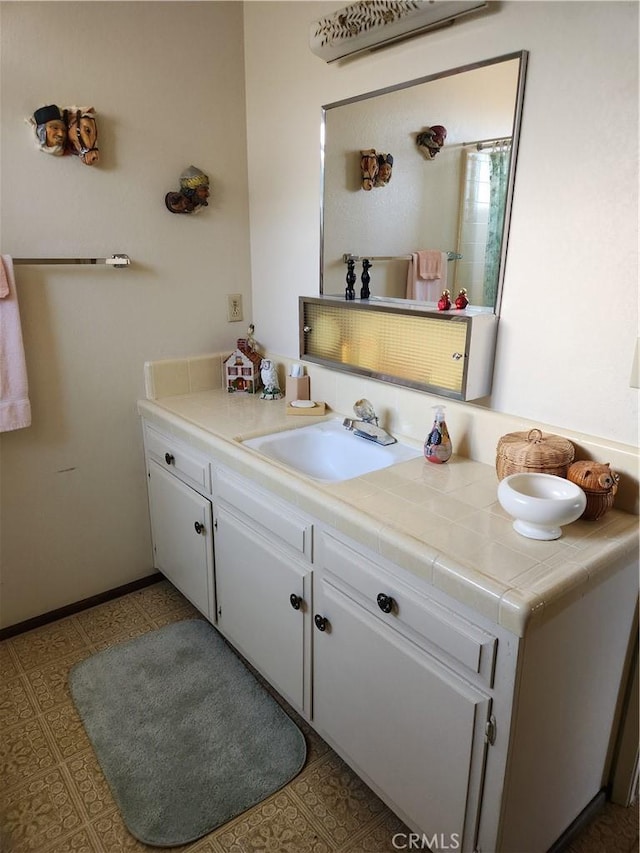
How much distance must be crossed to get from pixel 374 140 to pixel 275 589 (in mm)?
1388

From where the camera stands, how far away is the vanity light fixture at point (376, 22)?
4.64ft

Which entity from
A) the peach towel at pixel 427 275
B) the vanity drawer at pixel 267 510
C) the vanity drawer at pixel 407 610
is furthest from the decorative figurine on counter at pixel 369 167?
the vanity drawer at pixel 407 610

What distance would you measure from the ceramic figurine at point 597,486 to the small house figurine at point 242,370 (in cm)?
140

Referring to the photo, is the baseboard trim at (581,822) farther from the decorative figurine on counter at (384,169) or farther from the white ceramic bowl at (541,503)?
the decorative figurine on counter at (384,169)

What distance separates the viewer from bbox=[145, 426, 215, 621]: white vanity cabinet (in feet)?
6.40

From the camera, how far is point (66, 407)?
208cm

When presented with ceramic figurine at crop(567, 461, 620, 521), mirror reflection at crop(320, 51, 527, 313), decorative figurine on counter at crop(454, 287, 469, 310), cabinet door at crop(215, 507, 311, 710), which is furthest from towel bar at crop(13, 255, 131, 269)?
ceramic figurine at crop(567, 461, 620, 521)

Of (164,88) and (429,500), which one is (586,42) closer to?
(429,500)

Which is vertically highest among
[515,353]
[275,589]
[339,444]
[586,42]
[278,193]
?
[586,42]

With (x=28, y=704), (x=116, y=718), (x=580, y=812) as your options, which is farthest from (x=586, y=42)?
(x=28, y=704)

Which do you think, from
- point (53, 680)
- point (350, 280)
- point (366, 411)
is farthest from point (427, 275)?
point (53, 680)

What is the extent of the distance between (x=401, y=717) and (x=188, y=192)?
188cm

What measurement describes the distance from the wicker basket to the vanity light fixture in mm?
1049

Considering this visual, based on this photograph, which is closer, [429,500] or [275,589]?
[429,500]
